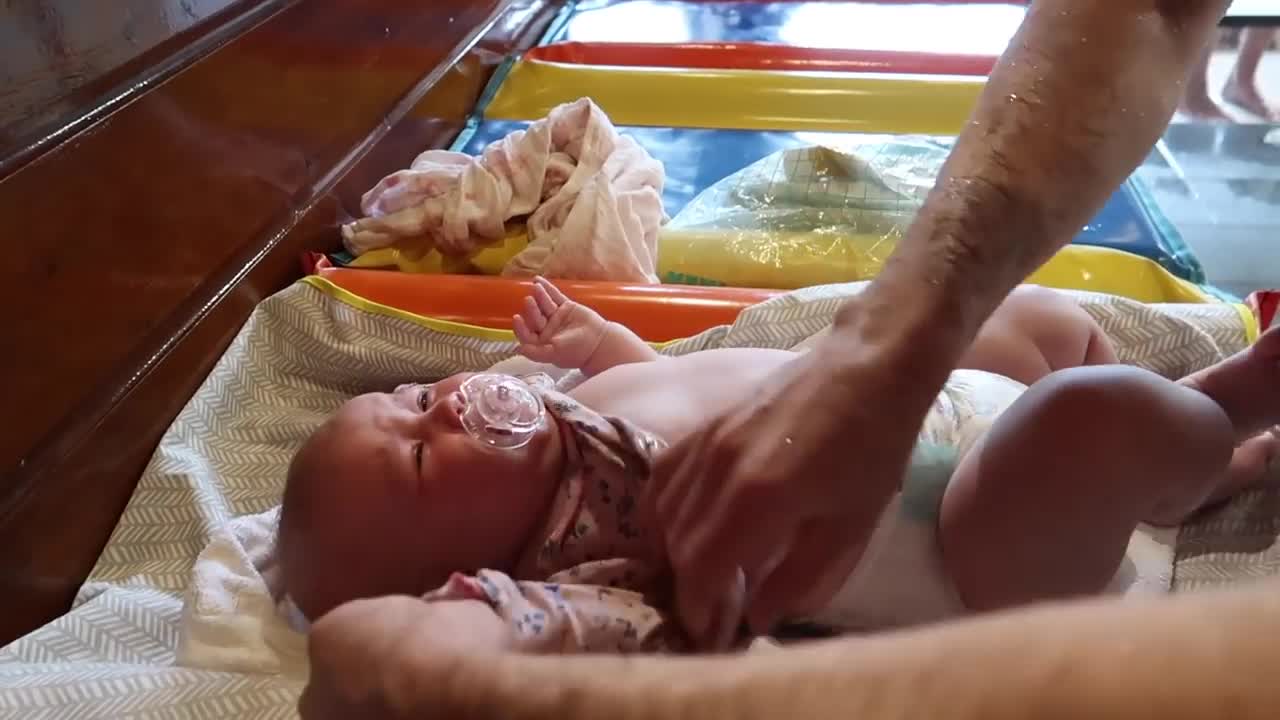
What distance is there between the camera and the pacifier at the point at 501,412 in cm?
100

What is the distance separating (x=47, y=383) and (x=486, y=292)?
60cm

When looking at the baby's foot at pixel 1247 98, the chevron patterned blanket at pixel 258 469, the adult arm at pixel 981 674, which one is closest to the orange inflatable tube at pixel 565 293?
the chevron patterned blanket at pixel 258 469

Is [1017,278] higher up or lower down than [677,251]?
higher up

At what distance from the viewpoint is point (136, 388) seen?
1.17 metres

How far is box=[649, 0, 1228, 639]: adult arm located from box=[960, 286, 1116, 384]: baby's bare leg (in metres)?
0.34

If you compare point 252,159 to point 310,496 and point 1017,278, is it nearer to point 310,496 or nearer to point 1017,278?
point 310,496

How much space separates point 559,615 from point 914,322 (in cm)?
38

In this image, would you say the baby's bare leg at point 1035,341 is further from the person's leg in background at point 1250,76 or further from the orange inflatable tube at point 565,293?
the person's leg in background at point 1250,76

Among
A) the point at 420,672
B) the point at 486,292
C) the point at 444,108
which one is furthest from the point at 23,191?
the point at 444,108

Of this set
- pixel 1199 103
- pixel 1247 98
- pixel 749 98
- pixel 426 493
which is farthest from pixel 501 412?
pixel 1247 98

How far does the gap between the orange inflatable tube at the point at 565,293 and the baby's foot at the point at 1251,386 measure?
23.2 inches

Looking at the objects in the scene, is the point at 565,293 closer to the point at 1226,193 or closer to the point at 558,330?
the point at 558,330

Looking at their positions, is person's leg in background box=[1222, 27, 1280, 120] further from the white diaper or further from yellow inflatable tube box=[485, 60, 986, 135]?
the white diaper

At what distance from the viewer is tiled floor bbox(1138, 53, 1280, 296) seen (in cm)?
184
